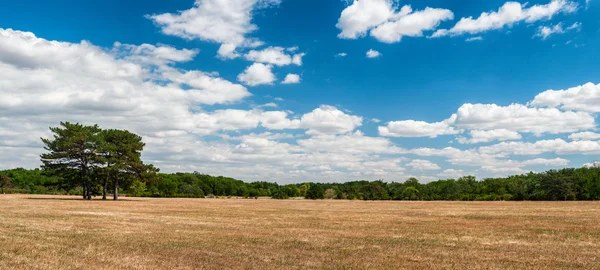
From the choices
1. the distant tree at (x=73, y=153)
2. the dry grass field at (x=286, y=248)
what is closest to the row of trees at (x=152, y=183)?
the distant tree at (x=73, y=153)

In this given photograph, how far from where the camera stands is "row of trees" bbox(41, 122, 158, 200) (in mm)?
77438

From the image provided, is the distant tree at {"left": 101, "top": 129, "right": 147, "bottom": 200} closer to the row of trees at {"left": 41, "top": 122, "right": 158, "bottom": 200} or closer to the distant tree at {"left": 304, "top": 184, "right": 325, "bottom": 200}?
the row of trees at {"left": 41, "top": 122, "right": 158, "bottom": 200}

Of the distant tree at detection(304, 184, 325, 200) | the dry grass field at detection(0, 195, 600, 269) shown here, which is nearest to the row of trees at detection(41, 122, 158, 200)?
the dry grass field at detection(0, 195, 600, 269)

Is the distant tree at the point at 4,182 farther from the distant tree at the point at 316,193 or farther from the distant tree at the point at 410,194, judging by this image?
the distant tree at the point at 410,194

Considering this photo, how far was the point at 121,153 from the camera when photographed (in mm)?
81250

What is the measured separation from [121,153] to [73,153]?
7960 millimetres

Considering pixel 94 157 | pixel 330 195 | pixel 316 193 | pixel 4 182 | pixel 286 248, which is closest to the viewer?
pixel 286 248

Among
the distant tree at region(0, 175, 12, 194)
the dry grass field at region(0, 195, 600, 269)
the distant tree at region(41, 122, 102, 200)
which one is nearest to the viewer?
the dry grass field at region(0, 195, 600, 269)

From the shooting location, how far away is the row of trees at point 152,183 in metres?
78.6

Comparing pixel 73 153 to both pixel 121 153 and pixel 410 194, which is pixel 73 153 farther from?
pixel 410 194

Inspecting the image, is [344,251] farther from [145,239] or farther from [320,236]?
[145,239]

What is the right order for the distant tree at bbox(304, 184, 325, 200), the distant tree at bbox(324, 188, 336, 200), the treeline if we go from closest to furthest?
the treeline → the distant tree at bbox(304, 184, 325, 200) → the distant tree at bbox(324, 188, 336, 200)

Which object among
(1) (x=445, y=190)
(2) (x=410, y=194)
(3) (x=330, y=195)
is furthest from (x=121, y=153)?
(1) (x=445, y=190)

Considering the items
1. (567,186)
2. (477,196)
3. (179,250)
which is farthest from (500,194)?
(179,250)
